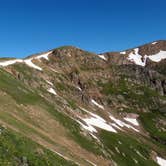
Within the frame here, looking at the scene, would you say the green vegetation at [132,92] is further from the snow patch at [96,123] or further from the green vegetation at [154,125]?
Answer: the snow patch at [96,123]

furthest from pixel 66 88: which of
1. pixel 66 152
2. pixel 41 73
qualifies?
pixel 66 152

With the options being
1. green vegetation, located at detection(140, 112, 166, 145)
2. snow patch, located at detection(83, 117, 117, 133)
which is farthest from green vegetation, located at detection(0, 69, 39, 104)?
green vegetation, located at detection(140, 112, 166, 145)

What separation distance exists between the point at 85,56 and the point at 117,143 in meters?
109

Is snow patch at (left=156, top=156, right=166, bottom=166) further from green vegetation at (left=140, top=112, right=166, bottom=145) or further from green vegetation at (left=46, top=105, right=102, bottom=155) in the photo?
green vegetation at (left=46, top=105, right=102, bottom=155)

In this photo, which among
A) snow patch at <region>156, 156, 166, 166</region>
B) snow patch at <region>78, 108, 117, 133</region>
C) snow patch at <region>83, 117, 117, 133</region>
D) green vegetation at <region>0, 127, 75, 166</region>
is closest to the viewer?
green vegetation at <region>0, 127, 75, 166</region>

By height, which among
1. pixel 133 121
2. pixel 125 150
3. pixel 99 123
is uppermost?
pixel 99 123

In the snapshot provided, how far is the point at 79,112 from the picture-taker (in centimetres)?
10231

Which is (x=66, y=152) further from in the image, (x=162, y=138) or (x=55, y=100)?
(x=162, y=138)

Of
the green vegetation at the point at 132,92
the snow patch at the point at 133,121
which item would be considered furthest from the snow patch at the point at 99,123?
the green vegetation at the point at 132,92

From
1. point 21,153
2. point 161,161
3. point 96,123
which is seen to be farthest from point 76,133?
point 21,153

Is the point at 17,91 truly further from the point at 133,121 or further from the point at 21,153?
the point at 133,121

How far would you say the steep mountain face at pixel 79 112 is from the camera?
4812 centimetres

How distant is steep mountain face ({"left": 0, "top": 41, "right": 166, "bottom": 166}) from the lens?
48125mm

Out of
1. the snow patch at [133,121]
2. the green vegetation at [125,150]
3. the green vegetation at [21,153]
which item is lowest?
the green vegetation at [125,150]
